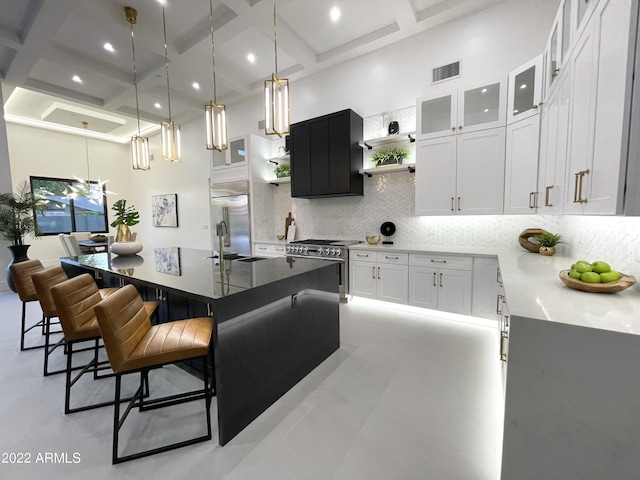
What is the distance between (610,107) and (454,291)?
7.81ft

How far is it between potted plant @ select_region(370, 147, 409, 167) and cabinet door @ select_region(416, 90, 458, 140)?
1.33 feet

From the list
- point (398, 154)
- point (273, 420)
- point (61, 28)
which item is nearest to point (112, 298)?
point (273, 420)

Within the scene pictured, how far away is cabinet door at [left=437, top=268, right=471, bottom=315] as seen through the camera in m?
3.24

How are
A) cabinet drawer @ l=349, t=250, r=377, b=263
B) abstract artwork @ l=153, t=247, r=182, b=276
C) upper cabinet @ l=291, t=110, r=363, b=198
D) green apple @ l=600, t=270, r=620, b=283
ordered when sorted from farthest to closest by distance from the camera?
upper cabinet @ l=291, t=110, r=363, b=198, cabinet drawer @ l=349, t=250, r=377, b=263, abstract artwork @ l=153, t=247, r=182, b=276, green apple @ l=600, t=270, r=620, b=283

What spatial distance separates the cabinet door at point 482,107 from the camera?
308 centimetres

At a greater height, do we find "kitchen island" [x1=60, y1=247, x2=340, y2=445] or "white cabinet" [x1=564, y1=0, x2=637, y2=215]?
"white cabinet" [x1=564, y1=0, x2=637, y2=215]

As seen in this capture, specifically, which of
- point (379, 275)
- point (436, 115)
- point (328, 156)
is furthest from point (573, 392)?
point (328, 156)

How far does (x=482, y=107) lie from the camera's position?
10.5 feet

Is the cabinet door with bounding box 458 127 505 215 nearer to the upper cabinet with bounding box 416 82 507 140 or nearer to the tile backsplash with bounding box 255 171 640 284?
the upper cabinet with bounding box 416 82 507 140

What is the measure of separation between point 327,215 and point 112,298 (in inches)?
146

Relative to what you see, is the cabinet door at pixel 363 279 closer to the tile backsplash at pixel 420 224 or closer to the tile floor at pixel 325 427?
the tile backsplash at pixel 420 224

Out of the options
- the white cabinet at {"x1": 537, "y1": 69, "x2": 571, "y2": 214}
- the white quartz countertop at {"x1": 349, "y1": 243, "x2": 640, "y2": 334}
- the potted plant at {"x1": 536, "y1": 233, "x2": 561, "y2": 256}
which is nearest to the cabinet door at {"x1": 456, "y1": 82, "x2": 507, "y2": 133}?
the white cabinet at {"x1": 537, "y1": 69, "x2": 571, "y2": 214}

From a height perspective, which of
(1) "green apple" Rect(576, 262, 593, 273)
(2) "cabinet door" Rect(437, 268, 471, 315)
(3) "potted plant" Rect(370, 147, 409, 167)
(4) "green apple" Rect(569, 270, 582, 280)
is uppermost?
(3) "potted plant" Rect(370, 147, 409, 167)

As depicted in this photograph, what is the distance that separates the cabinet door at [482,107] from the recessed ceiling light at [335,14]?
186 cm
